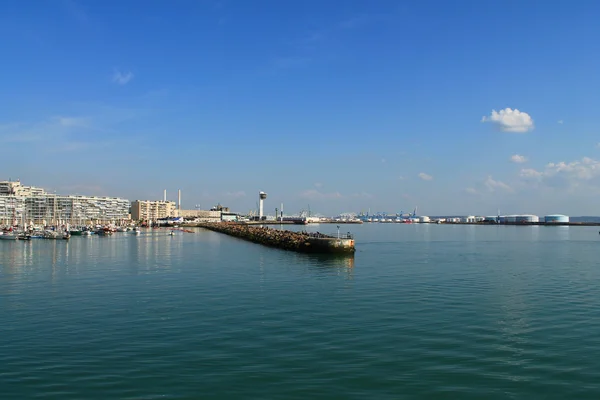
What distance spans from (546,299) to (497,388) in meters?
17.4

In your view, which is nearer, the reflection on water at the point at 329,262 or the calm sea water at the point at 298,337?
the calm sea water at the point at 298,337

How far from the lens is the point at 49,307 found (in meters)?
25.1

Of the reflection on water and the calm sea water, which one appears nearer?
the calm sea water

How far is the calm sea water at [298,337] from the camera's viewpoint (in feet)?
44.7

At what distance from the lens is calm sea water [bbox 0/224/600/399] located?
1362cm

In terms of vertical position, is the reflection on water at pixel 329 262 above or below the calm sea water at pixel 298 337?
below

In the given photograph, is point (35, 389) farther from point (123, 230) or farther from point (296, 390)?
point (123, 230)

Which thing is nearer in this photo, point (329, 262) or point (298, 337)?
point (298, 337)

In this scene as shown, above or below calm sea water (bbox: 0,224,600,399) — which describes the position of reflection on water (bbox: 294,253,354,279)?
below

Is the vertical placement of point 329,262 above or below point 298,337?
below

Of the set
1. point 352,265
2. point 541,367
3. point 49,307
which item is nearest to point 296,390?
point 541,367

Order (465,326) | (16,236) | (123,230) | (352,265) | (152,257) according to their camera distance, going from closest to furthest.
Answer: (465,326) < (352,265) < (152,257) < (16,236) < (123,230)

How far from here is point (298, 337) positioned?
18812 mm

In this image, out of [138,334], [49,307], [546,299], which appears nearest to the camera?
[138,334]
